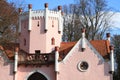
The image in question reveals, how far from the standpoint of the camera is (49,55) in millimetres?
33625

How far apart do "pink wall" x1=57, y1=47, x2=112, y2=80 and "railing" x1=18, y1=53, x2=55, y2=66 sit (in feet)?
4.65

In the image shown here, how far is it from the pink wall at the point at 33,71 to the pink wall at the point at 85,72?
1106 mm

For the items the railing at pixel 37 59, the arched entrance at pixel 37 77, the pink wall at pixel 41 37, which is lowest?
the arched entrance at pixel 37 77

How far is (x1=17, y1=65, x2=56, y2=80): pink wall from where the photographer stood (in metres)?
33.2

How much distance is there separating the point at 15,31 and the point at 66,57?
10027 millimetres

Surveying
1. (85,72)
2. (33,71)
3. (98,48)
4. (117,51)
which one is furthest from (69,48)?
(117,51)

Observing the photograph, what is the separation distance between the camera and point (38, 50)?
115 feet

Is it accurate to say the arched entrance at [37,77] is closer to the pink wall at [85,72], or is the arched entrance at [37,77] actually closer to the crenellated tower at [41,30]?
the crenellated tower at [41,30]

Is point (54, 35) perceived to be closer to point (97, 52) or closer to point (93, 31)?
point (97, 52)

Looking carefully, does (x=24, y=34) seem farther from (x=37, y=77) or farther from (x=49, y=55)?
(x=37, y=77)

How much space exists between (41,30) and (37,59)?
332cm

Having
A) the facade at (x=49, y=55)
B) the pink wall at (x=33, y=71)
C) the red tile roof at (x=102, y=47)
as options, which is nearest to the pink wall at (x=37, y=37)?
the facade at (x=49, y=55)

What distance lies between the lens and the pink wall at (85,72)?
3189 cm

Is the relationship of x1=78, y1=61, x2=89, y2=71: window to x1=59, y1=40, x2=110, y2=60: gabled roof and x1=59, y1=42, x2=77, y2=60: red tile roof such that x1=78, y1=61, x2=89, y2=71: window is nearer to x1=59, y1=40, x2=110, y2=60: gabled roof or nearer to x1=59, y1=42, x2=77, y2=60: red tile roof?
x1=59, y1=40, x2=110, y2=60: gabled roof
